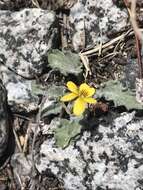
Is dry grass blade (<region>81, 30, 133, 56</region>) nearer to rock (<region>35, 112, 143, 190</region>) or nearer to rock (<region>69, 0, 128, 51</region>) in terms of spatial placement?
rock (<region>69, 0, 128, 51</region>)

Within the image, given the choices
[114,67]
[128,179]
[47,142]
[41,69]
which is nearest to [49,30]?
[41,69]

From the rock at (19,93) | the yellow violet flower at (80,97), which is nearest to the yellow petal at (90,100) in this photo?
the yellow violet flower at (80,97)

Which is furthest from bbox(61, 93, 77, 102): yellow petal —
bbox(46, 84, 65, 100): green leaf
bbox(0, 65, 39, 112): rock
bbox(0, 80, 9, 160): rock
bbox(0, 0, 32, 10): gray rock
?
bbox(0, 0, 32, 10): gray rock

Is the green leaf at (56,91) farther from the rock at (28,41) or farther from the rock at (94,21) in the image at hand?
the rock at (94,21)

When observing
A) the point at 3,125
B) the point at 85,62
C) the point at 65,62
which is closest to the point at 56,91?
the point at 65,62

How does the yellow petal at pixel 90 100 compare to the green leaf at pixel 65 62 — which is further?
the green leaf at pixel 65 62
